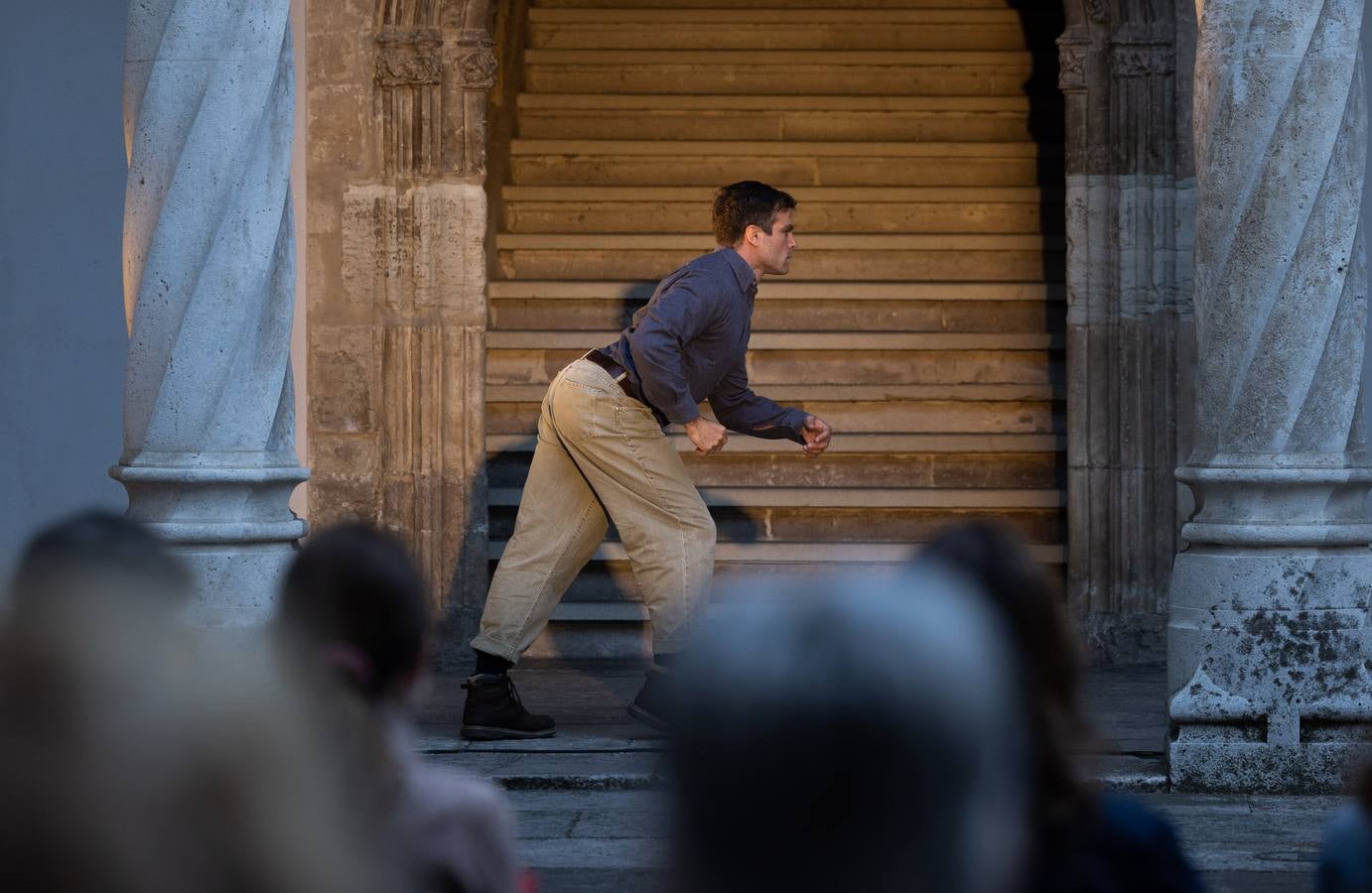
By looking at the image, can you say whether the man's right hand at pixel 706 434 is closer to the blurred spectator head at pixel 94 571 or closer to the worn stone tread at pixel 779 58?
the blurred spectator head at pixel 94 571

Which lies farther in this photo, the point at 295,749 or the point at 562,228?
the point at 562,228

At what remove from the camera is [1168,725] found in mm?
5078

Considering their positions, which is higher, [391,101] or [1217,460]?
[391,101]

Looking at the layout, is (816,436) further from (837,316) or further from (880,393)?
(837,316)

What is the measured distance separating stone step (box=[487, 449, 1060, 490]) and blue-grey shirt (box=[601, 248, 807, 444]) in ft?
7.56

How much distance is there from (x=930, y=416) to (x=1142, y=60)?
1.76 metres

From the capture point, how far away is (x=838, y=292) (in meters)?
8.54

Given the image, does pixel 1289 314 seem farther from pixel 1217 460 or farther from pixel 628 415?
pixel 628 415

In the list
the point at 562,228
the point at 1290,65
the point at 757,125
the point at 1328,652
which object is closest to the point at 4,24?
the point at 562,228

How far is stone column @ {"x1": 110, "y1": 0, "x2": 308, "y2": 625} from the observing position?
488 centimetres

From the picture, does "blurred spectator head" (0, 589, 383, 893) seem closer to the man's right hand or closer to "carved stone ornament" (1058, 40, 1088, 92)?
the man's right hand

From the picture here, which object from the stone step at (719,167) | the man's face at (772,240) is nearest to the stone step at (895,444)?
the stone step at (719,167)

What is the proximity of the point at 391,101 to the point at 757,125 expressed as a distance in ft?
6.76

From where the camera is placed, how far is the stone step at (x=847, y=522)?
8062 millimetres
